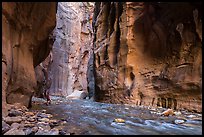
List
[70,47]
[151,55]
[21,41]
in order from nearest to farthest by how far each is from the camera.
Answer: [21,41], [151,55], [70,47]

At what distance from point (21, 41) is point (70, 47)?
27467mm

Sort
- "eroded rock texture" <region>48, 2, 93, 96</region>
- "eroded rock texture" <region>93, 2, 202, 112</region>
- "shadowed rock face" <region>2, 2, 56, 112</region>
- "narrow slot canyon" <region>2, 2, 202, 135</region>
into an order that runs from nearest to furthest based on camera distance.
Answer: "narrow slot canyon" <region>2, 2, 202, 135</region>, "shadowed rock face" <region>2, 2, 56, 112</region>, "eroded rock texture" <region>93, 2, 202, 112</region>, "eroded rock texture" <region>48, 2, 93, 96</region>

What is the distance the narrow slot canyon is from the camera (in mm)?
5465

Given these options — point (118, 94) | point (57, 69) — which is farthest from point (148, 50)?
point (57, 69)

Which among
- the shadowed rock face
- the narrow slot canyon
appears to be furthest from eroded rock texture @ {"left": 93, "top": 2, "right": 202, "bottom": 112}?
the shadowed rock face

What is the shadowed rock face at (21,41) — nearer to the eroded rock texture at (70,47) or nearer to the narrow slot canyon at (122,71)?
the narrow slot canyon at (122,71)

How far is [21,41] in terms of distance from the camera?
28.3 ft

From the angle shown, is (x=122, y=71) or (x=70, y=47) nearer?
(x=122, y=71)

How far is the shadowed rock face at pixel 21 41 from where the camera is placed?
6766 millimetres

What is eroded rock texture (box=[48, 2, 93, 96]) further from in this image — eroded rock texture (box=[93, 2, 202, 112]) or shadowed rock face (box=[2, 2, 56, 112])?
shadowed rock face (box=[2, 2, 56, 112])

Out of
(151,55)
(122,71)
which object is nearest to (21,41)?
(122,71)

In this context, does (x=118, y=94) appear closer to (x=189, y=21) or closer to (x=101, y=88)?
(x=101, y=88)

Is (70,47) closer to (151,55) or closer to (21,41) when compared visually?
(151,55)

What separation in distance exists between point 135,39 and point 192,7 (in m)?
4.10
